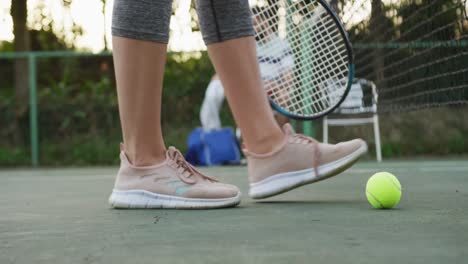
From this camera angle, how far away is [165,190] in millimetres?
1885

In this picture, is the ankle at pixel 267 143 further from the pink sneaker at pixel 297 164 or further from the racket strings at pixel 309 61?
the racket strings at pixel 309 61

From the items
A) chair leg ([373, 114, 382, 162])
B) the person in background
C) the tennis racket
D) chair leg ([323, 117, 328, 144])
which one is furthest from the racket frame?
chair leg ([323, 117, 328, 144])

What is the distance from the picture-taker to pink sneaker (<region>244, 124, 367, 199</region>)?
1.93 metres

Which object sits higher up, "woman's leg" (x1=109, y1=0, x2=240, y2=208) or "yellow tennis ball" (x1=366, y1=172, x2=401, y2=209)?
"woman's leg" (x1=109, y1=0, x2=240, y2=208)

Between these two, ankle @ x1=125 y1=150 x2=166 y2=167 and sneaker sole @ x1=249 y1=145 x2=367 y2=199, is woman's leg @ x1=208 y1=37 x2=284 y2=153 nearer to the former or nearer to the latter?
sneaker sole @ x1=249 y1=145 x2=367 y2=199

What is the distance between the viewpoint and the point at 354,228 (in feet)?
4.64

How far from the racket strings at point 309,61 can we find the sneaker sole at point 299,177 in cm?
56

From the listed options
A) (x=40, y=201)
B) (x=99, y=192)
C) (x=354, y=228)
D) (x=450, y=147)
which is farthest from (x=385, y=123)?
(x=354, y=228)

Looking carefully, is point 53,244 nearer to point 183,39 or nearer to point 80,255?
point 80,255

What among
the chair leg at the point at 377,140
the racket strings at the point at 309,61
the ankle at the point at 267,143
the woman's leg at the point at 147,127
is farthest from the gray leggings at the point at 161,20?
the chair leg at the point at 377,140

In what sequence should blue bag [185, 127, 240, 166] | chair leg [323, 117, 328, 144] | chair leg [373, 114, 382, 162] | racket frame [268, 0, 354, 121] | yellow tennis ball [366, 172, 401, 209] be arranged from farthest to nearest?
chair leg [323, 117, 328, 144], chair leg [373, 114, 382, 162], blue bag [185, 127, 240, 166], racket frame [268, 0, 354, 121], yellow tennis ball [366, 172, 401, 209]

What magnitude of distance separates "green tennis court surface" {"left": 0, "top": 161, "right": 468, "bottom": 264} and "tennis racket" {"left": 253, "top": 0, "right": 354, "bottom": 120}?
49 cm

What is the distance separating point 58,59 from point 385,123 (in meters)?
3.09

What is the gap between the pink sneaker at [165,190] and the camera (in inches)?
73.8
